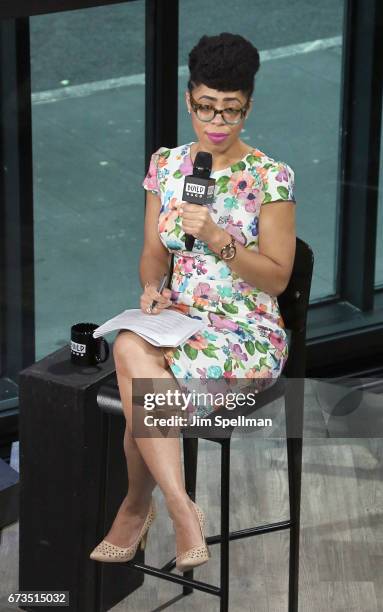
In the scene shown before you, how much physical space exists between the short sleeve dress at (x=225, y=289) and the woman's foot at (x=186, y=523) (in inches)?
9.3

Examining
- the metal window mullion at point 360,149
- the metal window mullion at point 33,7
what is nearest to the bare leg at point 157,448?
the metal window mullion at point 33,7

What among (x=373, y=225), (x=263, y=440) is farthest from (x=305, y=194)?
(x=263, y=440)

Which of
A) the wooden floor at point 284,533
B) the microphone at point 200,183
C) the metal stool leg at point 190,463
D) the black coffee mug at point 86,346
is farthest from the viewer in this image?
the wooden floor at point 284,533

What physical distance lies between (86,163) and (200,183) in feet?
→ 5.34

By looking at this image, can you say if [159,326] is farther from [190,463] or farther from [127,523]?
[190,463]

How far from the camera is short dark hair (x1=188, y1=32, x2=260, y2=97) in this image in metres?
3.58

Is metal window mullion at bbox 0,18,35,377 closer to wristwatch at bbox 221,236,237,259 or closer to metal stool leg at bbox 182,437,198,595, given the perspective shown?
metal stool leg at bbox 182,437,198,595

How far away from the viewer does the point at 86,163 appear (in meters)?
5.07

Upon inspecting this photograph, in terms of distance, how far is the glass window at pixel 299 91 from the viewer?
5.07 meters

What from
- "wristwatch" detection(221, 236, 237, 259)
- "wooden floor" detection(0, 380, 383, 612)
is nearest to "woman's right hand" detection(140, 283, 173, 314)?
"wristwatch" detection(221, 236, 237, 259)

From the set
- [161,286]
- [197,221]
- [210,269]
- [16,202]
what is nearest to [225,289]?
[210,269]

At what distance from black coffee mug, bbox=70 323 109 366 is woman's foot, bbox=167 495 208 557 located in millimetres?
583

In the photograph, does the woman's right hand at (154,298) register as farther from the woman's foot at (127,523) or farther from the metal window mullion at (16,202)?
the metal window mullion at (16,202)

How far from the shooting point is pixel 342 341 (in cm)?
571
